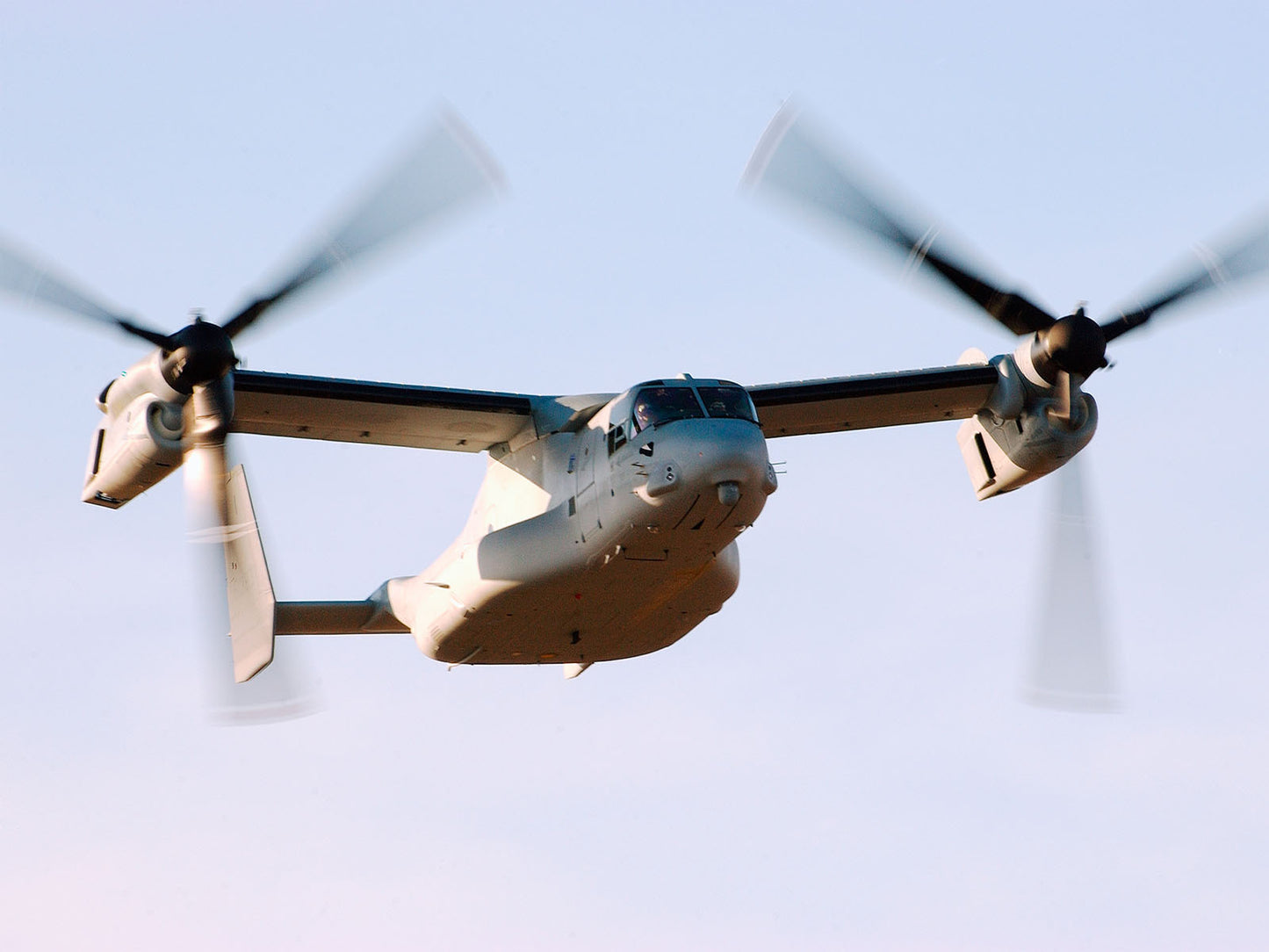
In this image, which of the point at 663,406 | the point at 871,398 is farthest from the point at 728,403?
the point at 871,398

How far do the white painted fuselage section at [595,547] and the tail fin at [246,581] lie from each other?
1698mm

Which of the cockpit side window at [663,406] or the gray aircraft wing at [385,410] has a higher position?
the gray aircraft wing at [385,410]

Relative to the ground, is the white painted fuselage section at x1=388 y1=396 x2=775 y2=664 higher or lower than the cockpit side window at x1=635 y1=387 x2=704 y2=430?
lower

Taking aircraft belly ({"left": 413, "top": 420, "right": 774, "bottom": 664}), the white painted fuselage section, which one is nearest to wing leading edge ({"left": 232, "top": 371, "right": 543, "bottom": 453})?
the white painted fuselage section

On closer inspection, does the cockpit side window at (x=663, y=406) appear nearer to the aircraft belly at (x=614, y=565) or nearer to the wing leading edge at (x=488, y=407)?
the aircraft belly at (x=614, y=565)

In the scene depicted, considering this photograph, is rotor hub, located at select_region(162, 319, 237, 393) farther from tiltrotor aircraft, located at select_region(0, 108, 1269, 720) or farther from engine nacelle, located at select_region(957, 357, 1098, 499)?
engine nacelle, located at select_region(957, 357, 1098, 499)

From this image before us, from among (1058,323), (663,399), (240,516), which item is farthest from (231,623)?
(1058,323)

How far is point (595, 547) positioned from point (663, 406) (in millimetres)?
1796

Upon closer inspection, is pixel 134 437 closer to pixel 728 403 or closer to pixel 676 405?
pixel 676 405

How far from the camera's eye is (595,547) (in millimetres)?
19859

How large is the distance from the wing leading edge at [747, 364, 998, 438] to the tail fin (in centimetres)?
652

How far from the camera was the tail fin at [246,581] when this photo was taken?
71.4ft

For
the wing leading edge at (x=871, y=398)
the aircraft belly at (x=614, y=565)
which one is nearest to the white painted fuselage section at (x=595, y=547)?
the aircraft belly at (x=614, y=565)

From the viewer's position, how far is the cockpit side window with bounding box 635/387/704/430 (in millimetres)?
19375
